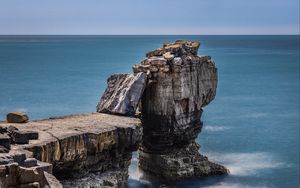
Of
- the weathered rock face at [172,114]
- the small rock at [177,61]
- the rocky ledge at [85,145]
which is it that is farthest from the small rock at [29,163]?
the small rock at [177,61]

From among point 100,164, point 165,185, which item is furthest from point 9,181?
point 165,185

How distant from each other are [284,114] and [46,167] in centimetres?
7640

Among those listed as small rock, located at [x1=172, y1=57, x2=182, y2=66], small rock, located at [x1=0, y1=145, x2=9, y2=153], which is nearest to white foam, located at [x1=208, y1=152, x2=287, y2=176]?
small rock, located at [x1=172, y1=57, x2=182, y2=66]

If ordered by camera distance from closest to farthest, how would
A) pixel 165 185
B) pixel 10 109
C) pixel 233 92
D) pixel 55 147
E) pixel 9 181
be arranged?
1. pixel 9 181
2. pixel 55 147
3. pixel 165 185
4. pixel 10 109
5. pixel 233 92

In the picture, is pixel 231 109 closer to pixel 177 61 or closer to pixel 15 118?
pixel 177 61

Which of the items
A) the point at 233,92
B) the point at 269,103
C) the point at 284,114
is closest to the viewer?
the point at 284,114

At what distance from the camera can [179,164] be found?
56.9 m

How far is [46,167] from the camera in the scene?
26.7 meters

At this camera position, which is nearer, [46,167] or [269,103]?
[46,167]

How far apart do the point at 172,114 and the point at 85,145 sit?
1441 centimetres

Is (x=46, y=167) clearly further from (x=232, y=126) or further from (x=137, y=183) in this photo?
(x=232, y=126)

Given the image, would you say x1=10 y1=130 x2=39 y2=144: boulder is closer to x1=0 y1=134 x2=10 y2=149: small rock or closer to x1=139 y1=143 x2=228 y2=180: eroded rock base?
x1=0 y1=134 x2=10 y2=149: small rock

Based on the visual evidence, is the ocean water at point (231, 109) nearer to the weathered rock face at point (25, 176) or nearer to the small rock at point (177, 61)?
the small rock at point (177, 61)

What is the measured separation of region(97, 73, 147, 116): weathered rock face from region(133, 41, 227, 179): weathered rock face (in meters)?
1.81
